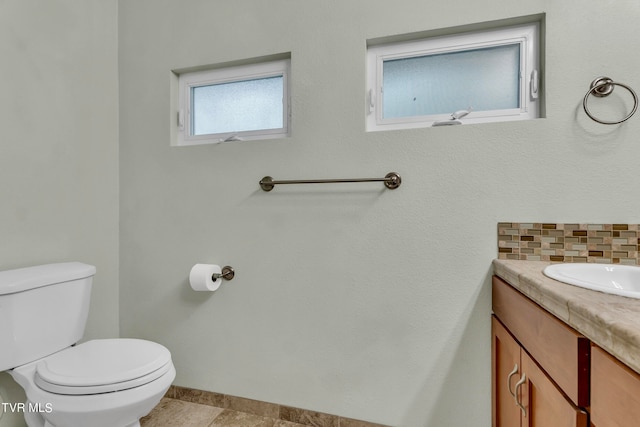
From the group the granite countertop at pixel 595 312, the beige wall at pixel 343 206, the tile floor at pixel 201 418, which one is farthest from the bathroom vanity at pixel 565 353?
the tile floor at pixel 201 418

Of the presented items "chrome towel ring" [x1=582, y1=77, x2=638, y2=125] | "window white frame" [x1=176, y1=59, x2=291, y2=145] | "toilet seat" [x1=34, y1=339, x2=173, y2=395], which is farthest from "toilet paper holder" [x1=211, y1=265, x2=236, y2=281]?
"chrome towel ring" [x1=582, y1=77, x2=638, y2=125]

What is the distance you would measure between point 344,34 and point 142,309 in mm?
1770

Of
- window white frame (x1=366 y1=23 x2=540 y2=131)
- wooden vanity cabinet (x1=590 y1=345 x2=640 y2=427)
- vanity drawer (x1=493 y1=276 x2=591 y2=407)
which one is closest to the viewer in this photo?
wooden vanity cabinet (x1=590 y1=345 x2=640 y2=427)

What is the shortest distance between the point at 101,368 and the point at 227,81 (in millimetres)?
1424

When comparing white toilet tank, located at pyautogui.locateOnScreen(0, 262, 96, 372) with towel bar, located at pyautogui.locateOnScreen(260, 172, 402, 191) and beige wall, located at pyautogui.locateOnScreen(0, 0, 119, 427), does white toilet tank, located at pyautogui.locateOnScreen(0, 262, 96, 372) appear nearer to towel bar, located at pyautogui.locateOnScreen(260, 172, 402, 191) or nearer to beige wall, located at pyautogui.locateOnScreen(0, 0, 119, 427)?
beige wall, located at pyautogui.locateOnScreen(0, 0, 119, 427)

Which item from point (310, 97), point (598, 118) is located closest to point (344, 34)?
point (310, 97)

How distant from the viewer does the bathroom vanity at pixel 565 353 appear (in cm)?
53

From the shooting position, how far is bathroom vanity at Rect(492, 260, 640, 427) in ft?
1.74

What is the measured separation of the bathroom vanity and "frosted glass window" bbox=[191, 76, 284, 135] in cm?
130

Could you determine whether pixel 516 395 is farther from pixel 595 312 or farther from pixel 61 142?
pixel 61 142

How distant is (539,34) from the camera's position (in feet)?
4.30

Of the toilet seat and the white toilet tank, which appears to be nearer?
the toilet seat

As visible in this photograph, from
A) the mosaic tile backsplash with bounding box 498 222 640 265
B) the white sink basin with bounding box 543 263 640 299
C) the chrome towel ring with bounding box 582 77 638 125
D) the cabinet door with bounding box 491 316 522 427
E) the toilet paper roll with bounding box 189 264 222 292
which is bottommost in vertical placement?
the cabinet door with bounding box 491 316 522 427

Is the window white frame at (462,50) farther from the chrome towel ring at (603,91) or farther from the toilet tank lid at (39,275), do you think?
the toilet tank lid at (39,275)
